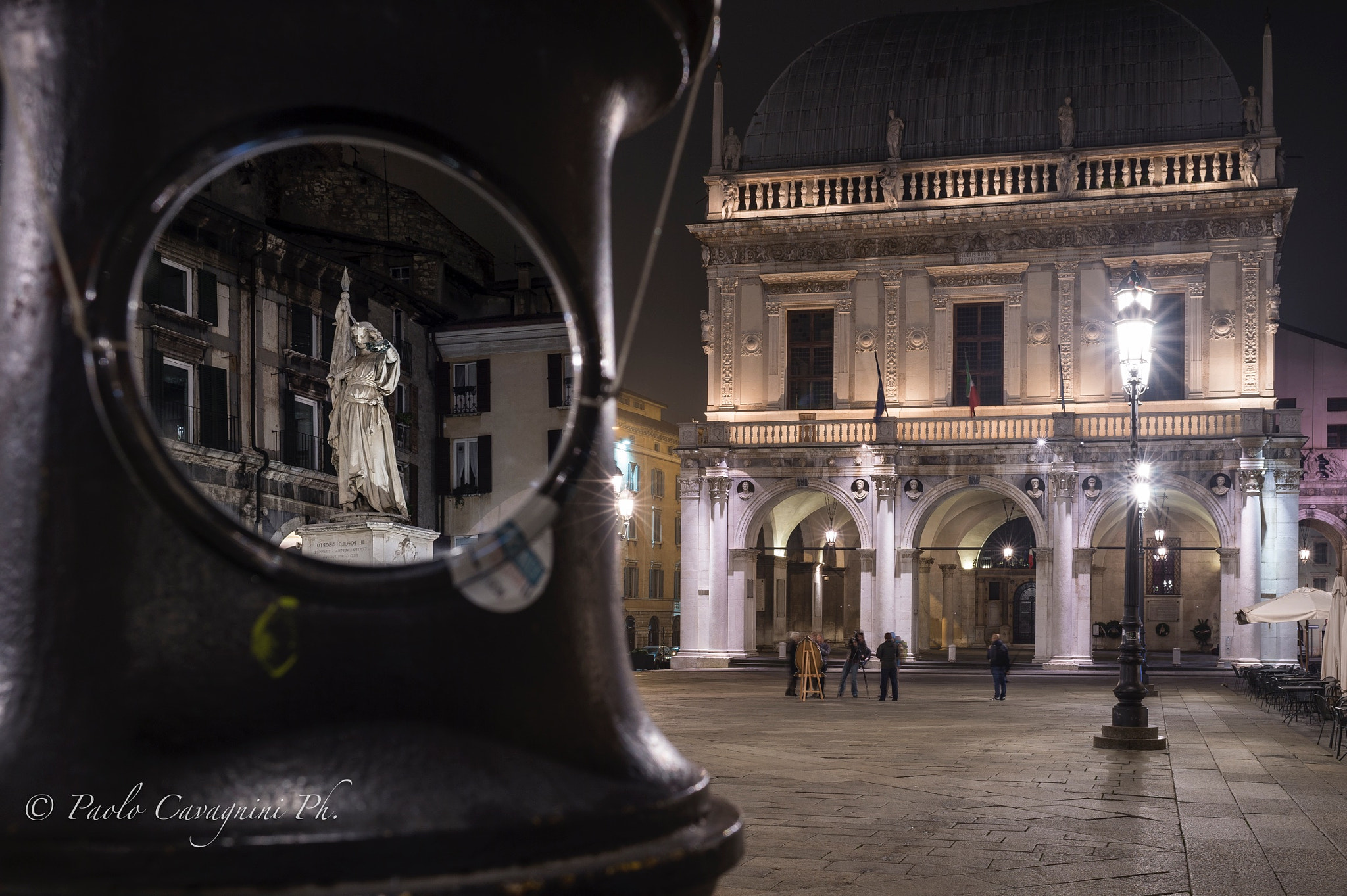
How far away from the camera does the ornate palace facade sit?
3922 centimetres

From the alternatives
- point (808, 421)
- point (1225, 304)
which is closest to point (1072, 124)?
point (1225, 304)

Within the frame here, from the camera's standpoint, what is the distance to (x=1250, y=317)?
3959 cm

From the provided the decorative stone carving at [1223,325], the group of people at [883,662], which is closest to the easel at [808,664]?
the group of people at [883,662]

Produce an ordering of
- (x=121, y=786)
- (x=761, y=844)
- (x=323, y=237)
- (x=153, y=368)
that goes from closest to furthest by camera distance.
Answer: (x=121, y=786), (x=761, y=844), (x=153, y=368), (x=323, y=237)

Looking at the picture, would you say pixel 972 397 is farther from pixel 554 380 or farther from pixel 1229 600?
pixel 554 380

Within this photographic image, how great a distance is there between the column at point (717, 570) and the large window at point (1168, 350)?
13804mm

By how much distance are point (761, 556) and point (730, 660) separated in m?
10.1

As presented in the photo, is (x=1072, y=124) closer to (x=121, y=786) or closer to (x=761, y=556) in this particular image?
(x=761, y=556)

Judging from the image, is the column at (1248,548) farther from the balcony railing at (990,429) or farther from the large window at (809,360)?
the large window at (809,360)

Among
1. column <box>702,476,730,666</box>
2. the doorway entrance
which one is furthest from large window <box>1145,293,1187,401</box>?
the doorway entrance

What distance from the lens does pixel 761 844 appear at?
854cm

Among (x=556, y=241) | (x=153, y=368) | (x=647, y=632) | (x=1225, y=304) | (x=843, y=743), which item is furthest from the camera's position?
(x=647, y=632)

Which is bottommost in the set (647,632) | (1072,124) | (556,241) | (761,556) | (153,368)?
(647,632)

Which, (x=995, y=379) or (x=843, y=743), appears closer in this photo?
(x=843, y=743)
